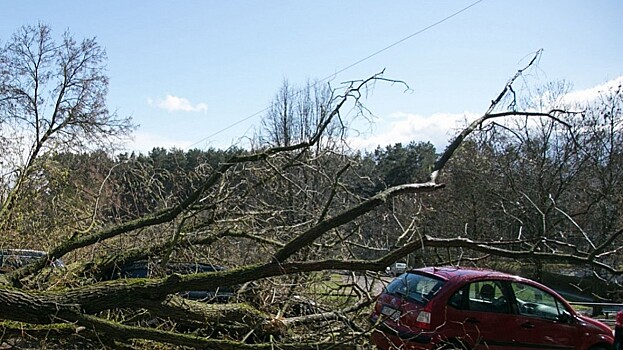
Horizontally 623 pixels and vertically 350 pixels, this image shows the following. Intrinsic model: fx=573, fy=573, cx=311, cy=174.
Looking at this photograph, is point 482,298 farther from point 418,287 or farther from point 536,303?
point 536,303

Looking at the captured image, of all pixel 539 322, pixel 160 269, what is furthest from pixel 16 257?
pixel 539 322

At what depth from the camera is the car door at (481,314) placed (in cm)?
675

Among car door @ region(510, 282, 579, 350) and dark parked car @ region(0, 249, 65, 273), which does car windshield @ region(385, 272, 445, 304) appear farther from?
dark parked car @ region(0, 249, 65, 273)

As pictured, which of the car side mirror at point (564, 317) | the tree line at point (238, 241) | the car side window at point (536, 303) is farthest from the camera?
the car side mirror at point (564, 317)

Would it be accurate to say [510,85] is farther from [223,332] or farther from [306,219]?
[223,332]

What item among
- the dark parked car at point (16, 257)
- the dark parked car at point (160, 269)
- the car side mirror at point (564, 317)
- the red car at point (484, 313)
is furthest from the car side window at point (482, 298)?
the dark parked car at point (16, 257)

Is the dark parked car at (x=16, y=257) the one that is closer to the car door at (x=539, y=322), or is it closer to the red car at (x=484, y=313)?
the red car at (x=484, y=313)

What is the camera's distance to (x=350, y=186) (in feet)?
22.1

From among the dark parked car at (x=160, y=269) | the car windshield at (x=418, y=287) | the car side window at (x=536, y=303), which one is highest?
the dark parked car at (x=160, y=269)

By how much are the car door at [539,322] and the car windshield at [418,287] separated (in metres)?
1.09

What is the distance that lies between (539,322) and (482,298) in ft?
3.00

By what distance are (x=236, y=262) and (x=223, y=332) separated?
1336 mm

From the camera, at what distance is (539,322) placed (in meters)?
7.32

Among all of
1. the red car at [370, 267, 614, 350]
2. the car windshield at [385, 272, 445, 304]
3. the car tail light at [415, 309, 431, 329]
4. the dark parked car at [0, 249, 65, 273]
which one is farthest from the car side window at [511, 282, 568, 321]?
the dark parked car at [0, 249, 65, 273]
